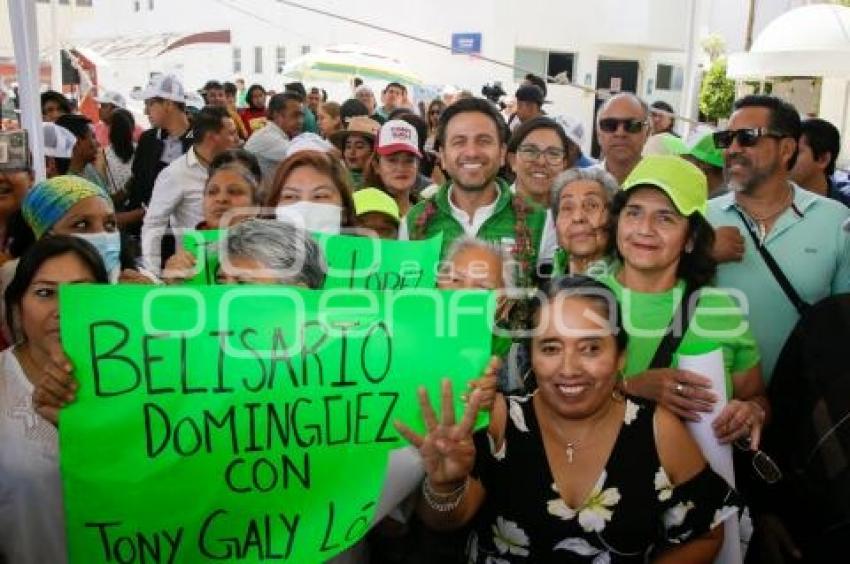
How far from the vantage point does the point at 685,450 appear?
2.19m

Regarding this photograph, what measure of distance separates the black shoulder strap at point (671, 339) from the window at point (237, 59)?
2533 centimetres

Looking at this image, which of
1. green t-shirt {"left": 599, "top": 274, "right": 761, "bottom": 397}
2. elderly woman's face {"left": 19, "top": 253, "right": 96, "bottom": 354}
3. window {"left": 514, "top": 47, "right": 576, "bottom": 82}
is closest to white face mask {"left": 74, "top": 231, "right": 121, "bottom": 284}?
elderly woman's face {"left": 19, "top": 253, "right": 96, "bottom": 354}

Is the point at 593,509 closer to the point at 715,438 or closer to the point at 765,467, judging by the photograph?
the point at 715,438

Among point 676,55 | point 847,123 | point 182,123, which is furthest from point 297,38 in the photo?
point 182,123

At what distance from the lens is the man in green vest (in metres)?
3.54

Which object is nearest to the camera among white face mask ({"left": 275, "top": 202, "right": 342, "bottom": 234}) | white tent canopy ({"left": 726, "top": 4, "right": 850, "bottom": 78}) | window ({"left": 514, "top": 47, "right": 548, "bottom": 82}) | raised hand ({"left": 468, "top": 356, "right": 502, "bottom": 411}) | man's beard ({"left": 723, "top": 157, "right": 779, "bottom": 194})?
raised hand ({"left": 468, "top": 356, "right": 502, "bottom": 411})

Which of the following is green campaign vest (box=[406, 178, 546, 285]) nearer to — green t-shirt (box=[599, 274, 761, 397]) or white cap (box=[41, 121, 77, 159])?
green t-shirt (box=[599, 274, 761, 397])

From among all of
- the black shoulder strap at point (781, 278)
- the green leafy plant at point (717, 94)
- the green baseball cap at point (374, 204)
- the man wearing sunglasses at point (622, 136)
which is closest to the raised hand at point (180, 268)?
the green baseball cap at point (374, 204)

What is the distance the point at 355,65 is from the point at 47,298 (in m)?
12.1

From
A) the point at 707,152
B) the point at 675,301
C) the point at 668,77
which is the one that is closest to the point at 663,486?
the point at 675,301

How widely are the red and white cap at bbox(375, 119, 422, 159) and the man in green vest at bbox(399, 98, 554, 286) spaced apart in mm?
1084

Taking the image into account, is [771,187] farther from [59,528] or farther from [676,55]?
[676,55]

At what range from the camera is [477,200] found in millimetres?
3609

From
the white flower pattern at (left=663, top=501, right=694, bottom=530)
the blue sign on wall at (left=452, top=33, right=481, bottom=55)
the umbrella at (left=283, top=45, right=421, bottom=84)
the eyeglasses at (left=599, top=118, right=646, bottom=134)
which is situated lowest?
the white flower pattern at (left=663, top=501, right=694, bottom=530)
